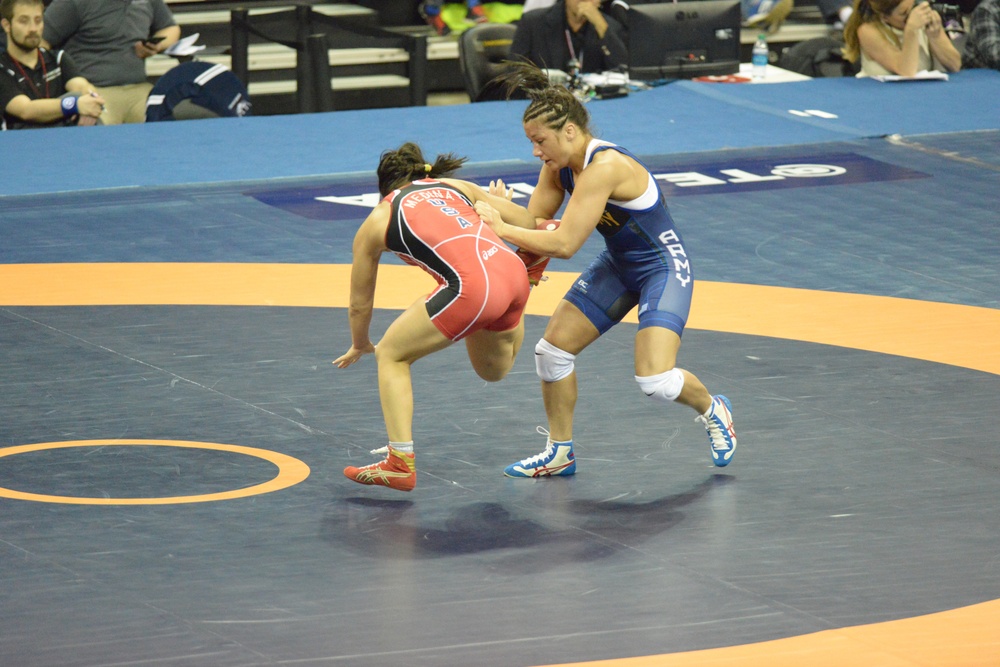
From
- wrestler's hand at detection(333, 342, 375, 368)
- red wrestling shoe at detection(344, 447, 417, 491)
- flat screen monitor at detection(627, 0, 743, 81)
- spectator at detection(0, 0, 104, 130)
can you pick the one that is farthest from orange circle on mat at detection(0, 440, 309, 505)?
flat screen monitor at detection(627, 0, 743, 81)

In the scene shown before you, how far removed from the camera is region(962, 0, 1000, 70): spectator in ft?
41.9

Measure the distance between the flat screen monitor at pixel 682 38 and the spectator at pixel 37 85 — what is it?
413 cm

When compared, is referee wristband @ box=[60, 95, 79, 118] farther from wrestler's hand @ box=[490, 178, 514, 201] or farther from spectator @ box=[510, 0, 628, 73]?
wrestler's hand @ box=[490, 178, 514, 201]

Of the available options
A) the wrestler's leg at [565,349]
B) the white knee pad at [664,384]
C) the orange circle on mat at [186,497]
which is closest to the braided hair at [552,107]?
the wrestler's leg at [565,349]

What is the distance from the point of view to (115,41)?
10828mm

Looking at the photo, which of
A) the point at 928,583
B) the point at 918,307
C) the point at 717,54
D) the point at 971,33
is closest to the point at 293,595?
the point at 928,583

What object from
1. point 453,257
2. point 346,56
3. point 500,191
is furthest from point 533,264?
point 346,56

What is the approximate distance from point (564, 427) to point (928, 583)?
1426 millimetres

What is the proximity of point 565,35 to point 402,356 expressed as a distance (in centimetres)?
690

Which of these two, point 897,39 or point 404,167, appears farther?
point 897,39

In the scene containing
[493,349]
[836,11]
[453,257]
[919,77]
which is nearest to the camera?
[453,257]

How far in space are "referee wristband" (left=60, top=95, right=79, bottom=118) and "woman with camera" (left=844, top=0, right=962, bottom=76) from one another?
226 inches

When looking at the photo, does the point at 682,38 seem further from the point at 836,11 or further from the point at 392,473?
the point at 392,473

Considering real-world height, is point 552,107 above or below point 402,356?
above
